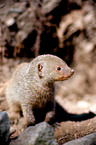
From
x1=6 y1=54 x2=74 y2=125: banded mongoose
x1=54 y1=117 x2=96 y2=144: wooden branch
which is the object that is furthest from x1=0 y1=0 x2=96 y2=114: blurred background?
x1=54 y1=117 x2=96 y2=144: wooden branch

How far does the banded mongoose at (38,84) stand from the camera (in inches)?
65.7

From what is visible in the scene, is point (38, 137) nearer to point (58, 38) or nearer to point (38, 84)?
point (38, 84)

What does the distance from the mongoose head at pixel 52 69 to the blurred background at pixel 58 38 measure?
1.07 metres

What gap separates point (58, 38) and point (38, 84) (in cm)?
212

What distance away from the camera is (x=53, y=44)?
3.63 metres

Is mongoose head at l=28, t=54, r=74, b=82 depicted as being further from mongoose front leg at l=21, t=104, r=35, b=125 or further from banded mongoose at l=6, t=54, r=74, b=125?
mongoose front leg at l=21, t=104, r=35, b=125

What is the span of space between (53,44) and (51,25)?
422 mm

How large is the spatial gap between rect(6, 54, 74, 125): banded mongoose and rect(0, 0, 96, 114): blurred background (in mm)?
655

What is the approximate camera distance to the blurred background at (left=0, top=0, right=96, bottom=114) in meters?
3.17

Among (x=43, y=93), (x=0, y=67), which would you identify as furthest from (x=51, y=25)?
(x=43, y=93)

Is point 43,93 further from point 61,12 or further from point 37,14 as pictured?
point 61,12

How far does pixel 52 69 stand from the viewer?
168cm

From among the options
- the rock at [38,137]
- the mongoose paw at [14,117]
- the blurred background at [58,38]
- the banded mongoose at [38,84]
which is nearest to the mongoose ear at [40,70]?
the banded mongoose at [38,84]

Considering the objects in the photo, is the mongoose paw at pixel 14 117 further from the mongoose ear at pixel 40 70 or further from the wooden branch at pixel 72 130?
the mongoose ear at pixel 40 70
